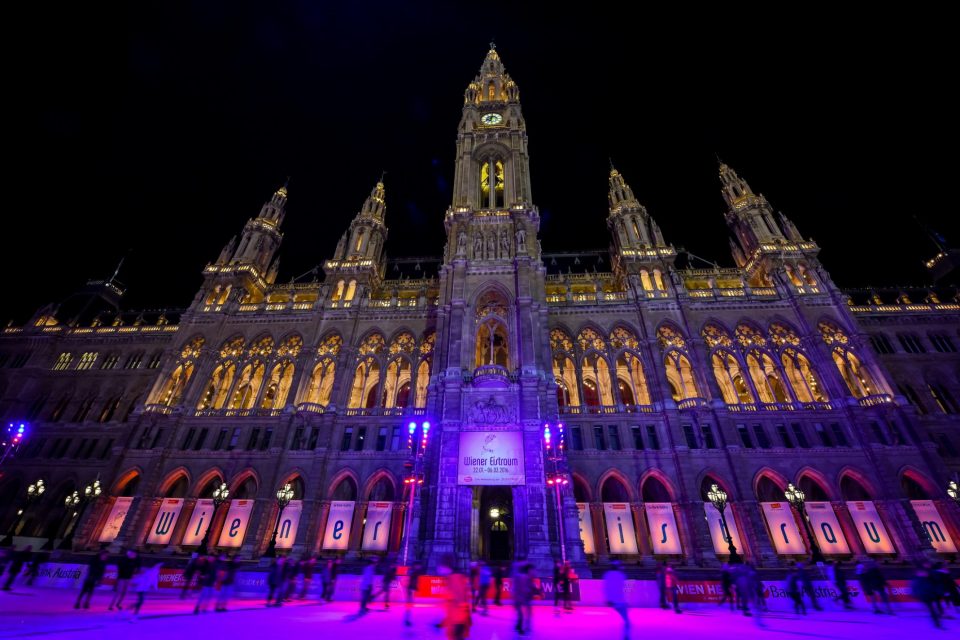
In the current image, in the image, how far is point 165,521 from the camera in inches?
1183

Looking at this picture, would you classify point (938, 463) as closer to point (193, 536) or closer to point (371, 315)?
point (371, 315)

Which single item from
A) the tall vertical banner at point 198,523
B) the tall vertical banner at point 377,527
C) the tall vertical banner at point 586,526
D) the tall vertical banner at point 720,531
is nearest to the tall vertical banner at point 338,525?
Answer: the tall vertical banner at point 377,527

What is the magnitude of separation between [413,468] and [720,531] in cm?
2051

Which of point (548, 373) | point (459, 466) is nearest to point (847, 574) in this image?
point (548, 373)

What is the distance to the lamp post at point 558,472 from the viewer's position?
24547 mm

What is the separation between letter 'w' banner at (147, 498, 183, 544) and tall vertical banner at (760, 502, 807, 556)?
136 feet

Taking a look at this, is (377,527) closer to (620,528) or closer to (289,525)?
(289,525)

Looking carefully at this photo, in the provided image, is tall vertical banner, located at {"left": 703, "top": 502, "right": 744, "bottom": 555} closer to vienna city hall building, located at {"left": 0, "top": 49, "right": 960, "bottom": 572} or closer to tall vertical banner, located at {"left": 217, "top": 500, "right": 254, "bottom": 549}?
vienna city hall building, located at {"left": 0, "top": 49, "right": 960, "bottom": 572}

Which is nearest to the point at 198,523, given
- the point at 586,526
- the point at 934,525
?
the point at 586,526

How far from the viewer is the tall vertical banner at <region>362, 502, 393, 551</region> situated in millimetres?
28938

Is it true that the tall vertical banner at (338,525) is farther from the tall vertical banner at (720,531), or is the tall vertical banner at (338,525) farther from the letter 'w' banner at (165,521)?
the tall vertical banner at (720,531)

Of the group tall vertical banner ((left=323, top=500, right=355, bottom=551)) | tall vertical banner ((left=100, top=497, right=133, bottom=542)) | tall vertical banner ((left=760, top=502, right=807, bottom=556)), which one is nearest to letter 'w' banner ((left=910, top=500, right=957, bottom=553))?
tall vertical banner ((left=760, top=502, right=807, bottom=556))

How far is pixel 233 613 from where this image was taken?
12.4m

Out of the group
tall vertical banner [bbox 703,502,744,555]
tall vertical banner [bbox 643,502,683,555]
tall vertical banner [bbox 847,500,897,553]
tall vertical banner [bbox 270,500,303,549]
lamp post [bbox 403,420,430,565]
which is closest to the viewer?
lamp post [bbox 403,420,430,565]
